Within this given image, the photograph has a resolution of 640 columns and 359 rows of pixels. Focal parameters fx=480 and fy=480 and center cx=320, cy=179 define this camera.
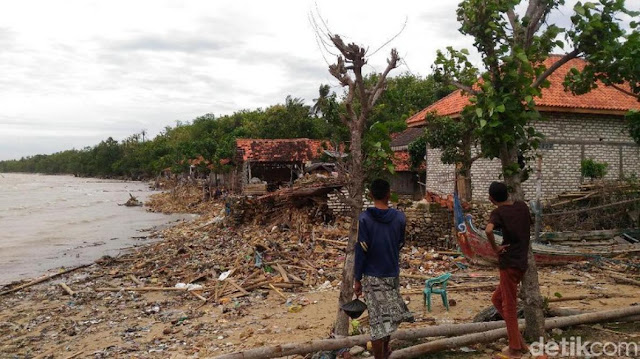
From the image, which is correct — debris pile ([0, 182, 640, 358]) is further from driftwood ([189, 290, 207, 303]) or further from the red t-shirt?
the red t-shirt

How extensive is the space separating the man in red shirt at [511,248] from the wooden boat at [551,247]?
5464 mm

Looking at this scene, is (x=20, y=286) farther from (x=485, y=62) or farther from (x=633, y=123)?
(x=633, y=123)

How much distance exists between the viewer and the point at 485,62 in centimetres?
513

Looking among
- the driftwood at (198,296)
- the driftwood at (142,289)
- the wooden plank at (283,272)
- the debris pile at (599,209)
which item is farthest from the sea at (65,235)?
the debris pile at (599,209)

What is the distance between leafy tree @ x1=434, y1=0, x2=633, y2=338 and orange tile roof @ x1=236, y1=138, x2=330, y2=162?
22.5 m

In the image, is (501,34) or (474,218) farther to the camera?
(474,218)

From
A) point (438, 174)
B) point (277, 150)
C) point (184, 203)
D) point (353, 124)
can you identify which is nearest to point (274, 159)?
point (277, 150)

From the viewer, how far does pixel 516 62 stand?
4.89m

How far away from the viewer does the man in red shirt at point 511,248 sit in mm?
4570

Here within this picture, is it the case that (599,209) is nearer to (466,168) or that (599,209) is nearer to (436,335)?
(466,168)

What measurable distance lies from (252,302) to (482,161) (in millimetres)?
9632

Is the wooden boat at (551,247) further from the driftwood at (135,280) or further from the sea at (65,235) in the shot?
the sea at (65,235)

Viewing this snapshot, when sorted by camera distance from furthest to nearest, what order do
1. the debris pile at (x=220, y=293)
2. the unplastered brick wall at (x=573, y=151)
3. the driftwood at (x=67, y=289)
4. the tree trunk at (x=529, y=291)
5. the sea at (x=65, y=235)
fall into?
the sea at (x=65, y=235), the unplastered brick wall at (x=573, y=151), the driftwood at (x=67, y=289), the debris pile at (x=220, y=293), the tree trunk at (x=529, y=291)

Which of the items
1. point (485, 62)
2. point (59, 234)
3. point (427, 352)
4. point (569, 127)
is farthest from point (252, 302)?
point (59, 234)
